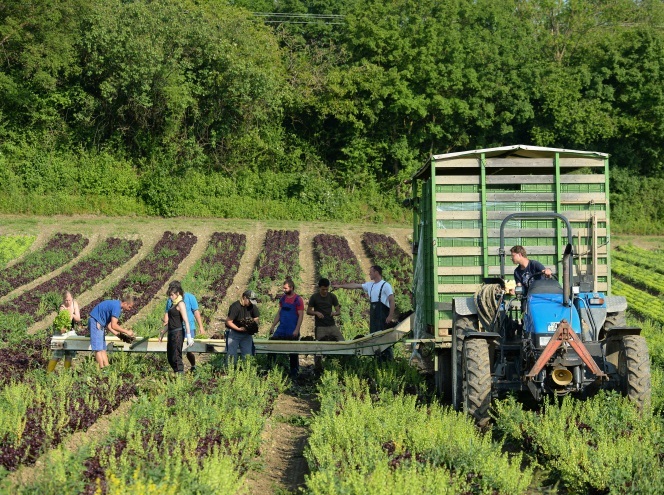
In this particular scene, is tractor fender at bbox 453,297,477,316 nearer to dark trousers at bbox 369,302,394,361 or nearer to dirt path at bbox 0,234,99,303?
dark trousers at bbox 369,302,394,361

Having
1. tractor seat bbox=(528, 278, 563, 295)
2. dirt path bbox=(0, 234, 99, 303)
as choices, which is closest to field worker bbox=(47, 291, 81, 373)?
tractor seat bbox=(528, 278, 563, 295)

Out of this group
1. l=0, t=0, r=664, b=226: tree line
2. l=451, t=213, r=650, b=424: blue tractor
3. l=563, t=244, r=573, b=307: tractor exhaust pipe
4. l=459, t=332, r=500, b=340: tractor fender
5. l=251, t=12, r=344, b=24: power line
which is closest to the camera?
l=451, t=213, r=650, b=424: blue tractor

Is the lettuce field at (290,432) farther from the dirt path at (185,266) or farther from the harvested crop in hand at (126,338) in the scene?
the dirt path at (185,266)

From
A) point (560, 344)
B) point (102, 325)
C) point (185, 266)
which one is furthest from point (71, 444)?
point (185, 266)

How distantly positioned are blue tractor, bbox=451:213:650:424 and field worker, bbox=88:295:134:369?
5.18m

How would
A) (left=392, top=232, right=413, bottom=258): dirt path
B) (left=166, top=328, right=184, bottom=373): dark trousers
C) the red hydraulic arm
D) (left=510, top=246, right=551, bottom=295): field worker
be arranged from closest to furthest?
the red hydraulic arm → (left=510, top=246, right=551, bottom=295): field worker → (left=166, top=328, right=184, bottom=373): dark trousers → (left=392, top=232, right=413, bottom=258): dirt path

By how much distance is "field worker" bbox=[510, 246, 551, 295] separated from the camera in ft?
37.5

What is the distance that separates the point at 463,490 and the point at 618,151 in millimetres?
41662

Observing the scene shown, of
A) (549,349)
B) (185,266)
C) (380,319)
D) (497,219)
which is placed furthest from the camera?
(185,266)

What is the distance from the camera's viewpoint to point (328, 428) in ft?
32.9

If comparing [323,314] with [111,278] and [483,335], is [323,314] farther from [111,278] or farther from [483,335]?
[111,278]

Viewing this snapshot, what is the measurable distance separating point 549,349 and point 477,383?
40.7 inches

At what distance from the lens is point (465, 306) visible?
40.5 feet

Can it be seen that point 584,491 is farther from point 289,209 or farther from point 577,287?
point 289,209
